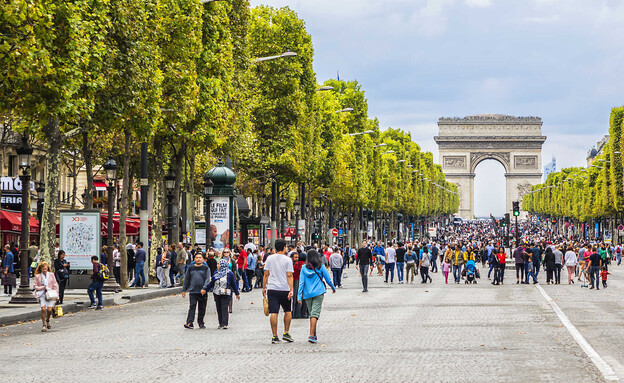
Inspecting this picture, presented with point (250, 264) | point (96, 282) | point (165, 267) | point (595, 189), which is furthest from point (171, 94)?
point (595, 189)

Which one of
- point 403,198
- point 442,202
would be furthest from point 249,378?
point 442,202

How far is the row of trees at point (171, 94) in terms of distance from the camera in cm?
2384

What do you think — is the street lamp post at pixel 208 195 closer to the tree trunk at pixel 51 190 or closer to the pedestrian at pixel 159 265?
the pedestrian at pixel 159 265

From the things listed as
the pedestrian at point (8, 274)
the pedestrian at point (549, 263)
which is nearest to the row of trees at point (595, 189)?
the pedestrian at point (549, 263)

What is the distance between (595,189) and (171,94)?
8480 centimetres

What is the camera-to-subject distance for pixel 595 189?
113375 millimetres

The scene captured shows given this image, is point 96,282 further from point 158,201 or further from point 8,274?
point 158,201

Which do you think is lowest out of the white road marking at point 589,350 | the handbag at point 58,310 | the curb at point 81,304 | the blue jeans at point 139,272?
the curb at point 81,304

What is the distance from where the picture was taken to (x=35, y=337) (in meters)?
19.8

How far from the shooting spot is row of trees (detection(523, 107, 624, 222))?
3553 inches

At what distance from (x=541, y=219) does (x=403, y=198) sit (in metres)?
86.0

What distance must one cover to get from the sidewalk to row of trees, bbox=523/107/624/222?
194ft

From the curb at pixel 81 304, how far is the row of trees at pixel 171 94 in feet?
5.76

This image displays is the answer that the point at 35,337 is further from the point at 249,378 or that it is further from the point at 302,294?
the point at 249,378
